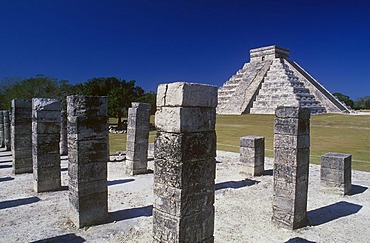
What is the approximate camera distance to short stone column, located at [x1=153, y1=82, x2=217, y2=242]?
3.82 meters

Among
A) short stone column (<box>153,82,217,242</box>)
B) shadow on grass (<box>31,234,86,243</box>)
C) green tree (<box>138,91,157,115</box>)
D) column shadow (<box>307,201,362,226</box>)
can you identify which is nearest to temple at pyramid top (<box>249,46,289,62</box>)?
green tree (<box>138,91,157,115</box>)

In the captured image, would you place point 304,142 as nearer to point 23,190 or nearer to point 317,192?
point 317,192

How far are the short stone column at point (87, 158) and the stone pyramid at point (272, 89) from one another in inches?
1471

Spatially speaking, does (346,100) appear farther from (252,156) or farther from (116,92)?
(252,156)

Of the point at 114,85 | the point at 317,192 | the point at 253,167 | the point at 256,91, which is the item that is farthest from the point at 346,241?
the point at 256,91

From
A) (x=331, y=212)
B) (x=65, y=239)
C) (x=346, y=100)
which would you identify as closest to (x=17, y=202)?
(x=65, y=239)

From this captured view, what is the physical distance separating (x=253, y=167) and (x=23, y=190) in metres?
8.64

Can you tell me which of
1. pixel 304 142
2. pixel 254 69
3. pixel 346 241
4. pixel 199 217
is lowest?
pixel 346 241

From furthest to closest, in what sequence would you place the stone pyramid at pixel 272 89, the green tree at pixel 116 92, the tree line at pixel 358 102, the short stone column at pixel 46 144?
1. the tree line at pixel 358 102
2. the stone pyramid at pixel 272 89
3. the green tree at pixel 116 92
4. the short stone column at pixel 46 144

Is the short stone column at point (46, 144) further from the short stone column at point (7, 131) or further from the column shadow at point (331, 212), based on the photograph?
the short stone column at point (7, 131)

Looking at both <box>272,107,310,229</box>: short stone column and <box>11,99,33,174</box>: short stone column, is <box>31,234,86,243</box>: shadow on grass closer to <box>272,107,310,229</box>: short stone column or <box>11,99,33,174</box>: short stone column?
<box>272,107,310,229</box>: short stone column

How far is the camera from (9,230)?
5.99 metres

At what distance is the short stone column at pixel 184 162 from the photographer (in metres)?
3.82

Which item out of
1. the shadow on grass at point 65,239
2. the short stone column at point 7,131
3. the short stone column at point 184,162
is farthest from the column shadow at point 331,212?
the short stone column at point 7,131
